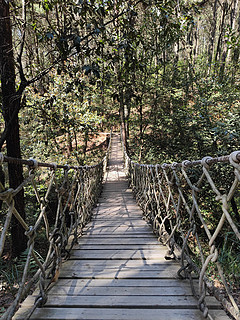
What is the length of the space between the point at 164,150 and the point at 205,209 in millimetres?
1702

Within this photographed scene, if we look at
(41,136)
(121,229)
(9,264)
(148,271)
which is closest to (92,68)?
(148,271)

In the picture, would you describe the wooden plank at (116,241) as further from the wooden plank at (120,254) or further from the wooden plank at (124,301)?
the wooden plank at (124,301)

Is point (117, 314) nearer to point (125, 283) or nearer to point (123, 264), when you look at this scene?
point (125, 283)

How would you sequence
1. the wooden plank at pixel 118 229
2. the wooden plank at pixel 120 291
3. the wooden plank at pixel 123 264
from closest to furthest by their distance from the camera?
the wooden plank at pixel 120 291, the wooden plank at pixel 123 264, the wooden plank at pixel 118 229

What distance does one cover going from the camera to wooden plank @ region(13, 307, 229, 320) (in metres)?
1.14

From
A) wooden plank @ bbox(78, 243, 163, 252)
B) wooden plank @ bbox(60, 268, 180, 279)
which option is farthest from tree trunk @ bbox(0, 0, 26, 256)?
wooden plank @ bbox(60, 268, 180, 279)

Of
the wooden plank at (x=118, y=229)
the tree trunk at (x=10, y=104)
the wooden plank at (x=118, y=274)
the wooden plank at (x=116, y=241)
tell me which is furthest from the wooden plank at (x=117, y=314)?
the tree trunk at (x=10, y=104)

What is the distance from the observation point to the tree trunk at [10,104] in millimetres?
3232

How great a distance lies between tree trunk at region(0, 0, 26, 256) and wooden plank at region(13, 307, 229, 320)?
2634mm

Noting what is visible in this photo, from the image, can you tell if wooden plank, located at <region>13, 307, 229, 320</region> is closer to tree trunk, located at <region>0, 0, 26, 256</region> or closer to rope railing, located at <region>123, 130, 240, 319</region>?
rope railing, located at <region>123, 130, 240, 319</region>

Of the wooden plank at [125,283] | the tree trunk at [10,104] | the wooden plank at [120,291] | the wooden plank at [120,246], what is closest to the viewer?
the wooden plank at [120,291]

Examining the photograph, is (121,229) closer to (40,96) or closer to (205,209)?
(205,209)

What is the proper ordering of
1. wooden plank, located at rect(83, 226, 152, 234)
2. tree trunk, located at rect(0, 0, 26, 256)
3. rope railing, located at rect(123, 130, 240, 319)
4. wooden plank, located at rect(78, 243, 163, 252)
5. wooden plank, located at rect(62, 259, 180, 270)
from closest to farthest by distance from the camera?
rope railing, located at rect(123, 130, 240, 319) → wooden plank, located at rect(62, 259, 180, 270) → wooden plank, located at rect(78, 243, 163, 252) → wooden plank, located at rect(83, 226, 152, 234) → tree trunk, located at rect(0, 0, 26, 256)

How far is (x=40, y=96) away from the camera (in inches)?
241
